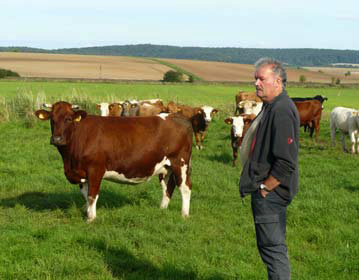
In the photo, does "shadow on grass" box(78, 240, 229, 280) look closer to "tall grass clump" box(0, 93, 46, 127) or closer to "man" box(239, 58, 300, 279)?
"man" box(239, 58, 300, 279)

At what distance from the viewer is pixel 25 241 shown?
22.8 feet

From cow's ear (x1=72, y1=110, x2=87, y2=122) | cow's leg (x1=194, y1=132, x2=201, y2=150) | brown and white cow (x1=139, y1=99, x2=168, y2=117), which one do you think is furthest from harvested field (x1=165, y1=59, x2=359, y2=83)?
cow's ear (x1=72, y1=110, x2=87, y2=122)

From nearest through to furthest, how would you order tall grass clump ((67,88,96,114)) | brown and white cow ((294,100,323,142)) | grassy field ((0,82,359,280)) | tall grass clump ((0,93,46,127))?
grassy field ((0,82,359,280)) < brown and white cow ((294,100,323,142)) < tall grass clump ((0,93,46,127)) < tall grass clump ((67,88,96,114))

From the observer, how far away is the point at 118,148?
8.48 meters

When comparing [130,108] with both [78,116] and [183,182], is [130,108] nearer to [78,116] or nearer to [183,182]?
[183,182]

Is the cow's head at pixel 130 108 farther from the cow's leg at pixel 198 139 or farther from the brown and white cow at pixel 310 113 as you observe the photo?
the brown and white cow at pixel 310 113

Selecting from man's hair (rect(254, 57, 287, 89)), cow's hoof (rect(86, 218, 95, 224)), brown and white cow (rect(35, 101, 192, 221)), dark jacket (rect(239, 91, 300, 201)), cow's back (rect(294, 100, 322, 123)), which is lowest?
cow's hoof (rect(86, 218, 95, 224))

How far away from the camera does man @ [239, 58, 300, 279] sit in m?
4.11

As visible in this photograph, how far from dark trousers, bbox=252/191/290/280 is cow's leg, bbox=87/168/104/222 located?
172 inches

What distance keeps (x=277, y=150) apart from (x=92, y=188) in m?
4.77

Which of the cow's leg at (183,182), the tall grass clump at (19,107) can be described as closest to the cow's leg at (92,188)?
the cow's leg at (183,182)

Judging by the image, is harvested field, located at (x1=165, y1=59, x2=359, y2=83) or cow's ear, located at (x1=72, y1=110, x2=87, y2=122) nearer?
cow's ear, located at (x1=72, y1=110, x2=87, y2=122)

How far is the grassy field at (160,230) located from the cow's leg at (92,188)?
133 millimetres

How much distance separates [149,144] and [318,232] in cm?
314
